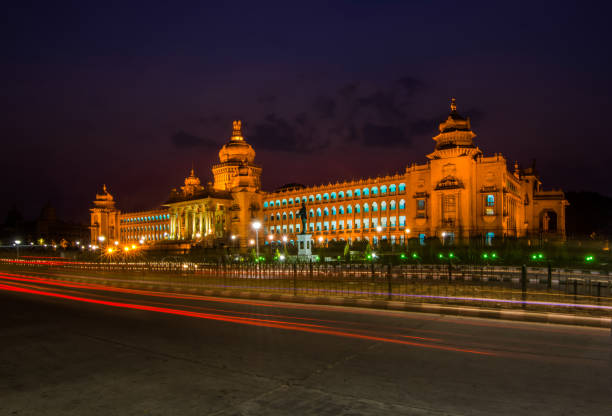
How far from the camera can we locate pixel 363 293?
17.7 m

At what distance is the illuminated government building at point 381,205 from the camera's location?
2510 inches

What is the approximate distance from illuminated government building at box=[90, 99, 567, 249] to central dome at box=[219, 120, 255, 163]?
26 cm

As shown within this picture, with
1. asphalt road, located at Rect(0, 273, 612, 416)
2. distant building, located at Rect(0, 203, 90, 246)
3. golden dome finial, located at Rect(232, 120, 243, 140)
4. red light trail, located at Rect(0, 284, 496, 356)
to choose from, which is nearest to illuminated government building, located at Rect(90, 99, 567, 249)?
golden dome finial, located at Rect(232, 120, 243, 140)

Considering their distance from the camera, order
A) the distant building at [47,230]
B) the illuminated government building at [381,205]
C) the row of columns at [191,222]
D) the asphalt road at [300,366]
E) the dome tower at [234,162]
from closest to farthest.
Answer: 1. the asphalt road at [300,366]
2. the illuminated government building at [381,205]
3. the row of columns at [191,222]
4. the dome tower at [234,162]
5. the distant building at [47,230]

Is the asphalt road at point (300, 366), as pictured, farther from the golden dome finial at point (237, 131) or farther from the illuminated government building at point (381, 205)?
the golden dome finial at point (237, 131)

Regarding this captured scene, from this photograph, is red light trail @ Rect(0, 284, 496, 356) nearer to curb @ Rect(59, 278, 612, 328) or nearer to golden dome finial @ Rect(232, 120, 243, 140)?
curb @ Rect(59, 278, 612, 328)

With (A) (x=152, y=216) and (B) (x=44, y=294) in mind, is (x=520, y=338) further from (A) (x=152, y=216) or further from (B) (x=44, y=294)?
(A) (x=152, y=216)

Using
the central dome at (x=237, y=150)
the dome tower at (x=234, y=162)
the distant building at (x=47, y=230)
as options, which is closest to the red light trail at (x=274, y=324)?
the dome tower at (x=234, y=162)

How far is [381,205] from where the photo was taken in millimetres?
83312

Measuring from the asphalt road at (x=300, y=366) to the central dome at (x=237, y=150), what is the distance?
102 meters

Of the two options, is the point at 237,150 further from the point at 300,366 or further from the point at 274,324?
the point at 300,366

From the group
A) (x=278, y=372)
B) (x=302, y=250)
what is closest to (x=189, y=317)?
(x=278, y=372)

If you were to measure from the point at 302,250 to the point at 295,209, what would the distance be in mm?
55968

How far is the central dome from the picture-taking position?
374 ft
